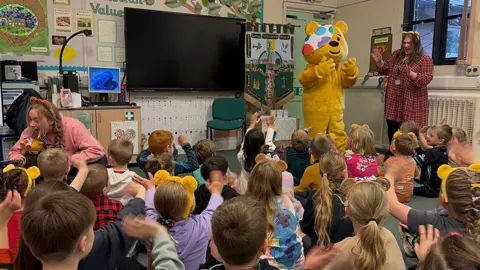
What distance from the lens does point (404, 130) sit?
12.5ft

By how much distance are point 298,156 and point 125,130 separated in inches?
92.9

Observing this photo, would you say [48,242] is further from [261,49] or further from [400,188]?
[261,49]

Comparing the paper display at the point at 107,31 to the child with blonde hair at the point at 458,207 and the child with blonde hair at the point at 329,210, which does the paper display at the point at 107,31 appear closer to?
the child with blonde hair at the point at 329,210

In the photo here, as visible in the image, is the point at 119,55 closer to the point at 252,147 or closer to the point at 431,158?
the point at 252,147

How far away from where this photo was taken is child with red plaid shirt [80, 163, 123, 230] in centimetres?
181

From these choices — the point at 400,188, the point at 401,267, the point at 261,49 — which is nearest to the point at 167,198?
the point at 401,267

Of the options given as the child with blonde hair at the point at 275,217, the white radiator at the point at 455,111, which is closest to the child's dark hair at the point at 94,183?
the child with blonde hair at the point at 275,217

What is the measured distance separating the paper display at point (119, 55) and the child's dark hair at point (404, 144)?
3.52 metres

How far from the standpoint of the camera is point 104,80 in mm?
4844

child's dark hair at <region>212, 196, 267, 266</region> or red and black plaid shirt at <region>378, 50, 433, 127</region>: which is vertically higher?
red and black plaid shirt at <region>378, 50, 433, 127</region>

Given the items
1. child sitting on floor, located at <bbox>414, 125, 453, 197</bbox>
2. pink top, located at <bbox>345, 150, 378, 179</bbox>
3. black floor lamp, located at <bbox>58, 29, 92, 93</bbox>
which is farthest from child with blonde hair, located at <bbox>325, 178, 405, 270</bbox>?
black floor lamp, located at <bbox>58, 29, 92, 93</bbox>

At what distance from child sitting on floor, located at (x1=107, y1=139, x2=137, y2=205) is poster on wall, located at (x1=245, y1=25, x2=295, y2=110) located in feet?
11.2

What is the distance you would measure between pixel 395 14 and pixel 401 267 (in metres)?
5.05

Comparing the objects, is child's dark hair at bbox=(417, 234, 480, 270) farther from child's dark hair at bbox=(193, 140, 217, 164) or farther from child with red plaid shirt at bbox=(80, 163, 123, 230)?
child's dark hair at bbox=(193, 140, 217, 164)
